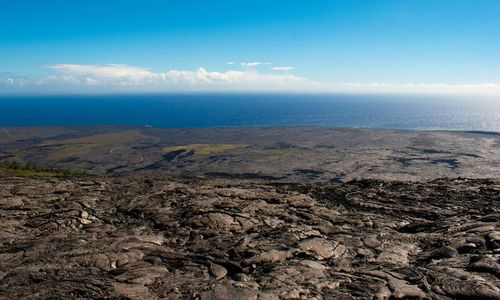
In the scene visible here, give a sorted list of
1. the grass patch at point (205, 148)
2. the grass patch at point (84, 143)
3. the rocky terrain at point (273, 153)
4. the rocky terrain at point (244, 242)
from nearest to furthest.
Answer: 1. the rocky terrain at point (244, 242)
2. the rocky terrain at point (273, 153)
3. the grass patch at point (84, 143)
4. the grass patch at point (205, 148)

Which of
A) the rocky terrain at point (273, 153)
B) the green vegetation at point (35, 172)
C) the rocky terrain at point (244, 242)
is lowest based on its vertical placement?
the rocky terrain at point (273, 153)

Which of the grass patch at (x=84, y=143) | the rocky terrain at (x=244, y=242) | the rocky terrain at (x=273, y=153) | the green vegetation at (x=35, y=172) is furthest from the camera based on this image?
the grass patch at (x=84, y=143)

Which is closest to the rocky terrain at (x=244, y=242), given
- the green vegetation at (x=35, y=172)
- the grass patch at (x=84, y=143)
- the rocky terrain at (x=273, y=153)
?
the green vegetation at (x=35, y=172)

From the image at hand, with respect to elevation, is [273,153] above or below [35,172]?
below

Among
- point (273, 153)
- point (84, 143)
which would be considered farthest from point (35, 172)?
point (84, 143)

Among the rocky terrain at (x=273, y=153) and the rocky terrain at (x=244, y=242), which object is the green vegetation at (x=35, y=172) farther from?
the rocky terrain at (x=273, y=153)

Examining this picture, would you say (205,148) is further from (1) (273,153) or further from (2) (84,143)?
(2) (84,143)
